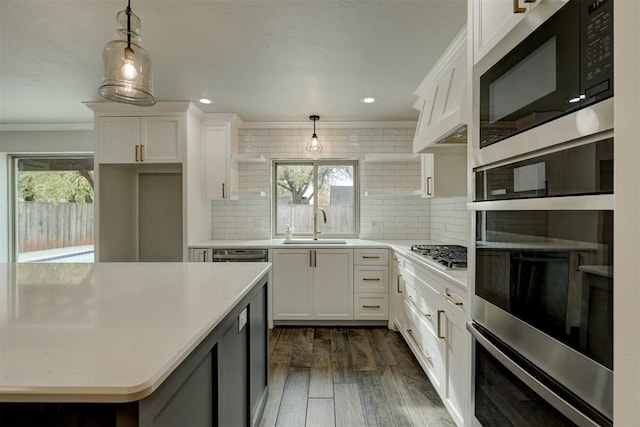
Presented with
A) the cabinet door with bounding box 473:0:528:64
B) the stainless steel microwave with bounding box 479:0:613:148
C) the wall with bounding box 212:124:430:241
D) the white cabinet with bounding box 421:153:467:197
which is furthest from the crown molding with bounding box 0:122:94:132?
the stainless steel microwave with bounding box 479:0:613:148

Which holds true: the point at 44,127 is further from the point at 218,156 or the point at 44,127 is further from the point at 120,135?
the point at 218,156

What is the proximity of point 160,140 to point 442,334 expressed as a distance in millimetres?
3184

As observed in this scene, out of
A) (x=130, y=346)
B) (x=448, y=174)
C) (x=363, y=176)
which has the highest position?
(x=363, y=176)

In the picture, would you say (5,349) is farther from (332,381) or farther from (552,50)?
(332,381)

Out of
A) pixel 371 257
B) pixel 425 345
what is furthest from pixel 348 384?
pixel 371 257

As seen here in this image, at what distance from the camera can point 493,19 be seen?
1100mm

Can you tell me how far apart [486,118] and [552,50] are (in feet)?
1.13

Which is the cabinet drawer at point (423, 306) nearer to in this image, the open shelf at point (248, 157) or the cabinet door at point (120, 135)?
the open shelf at point (248, 157)

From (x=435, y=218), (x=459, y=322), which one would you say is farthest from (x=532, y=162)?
(x=435, y=218)

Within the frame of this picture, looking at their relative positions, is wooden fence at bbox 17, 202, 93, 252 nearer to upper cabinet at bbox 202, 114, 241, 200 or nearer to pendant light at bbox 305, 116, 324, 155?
upper cabinet at bbox 202, 114, 241, 200

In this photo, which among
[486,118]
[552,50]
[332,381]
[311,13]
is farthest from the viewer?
[332,381]

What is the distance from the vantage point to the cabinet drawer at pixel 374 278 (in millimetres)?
3514

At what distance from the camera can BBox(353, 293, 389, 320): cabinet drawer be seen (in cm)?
351

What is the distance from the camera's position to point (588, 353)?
0.70m
